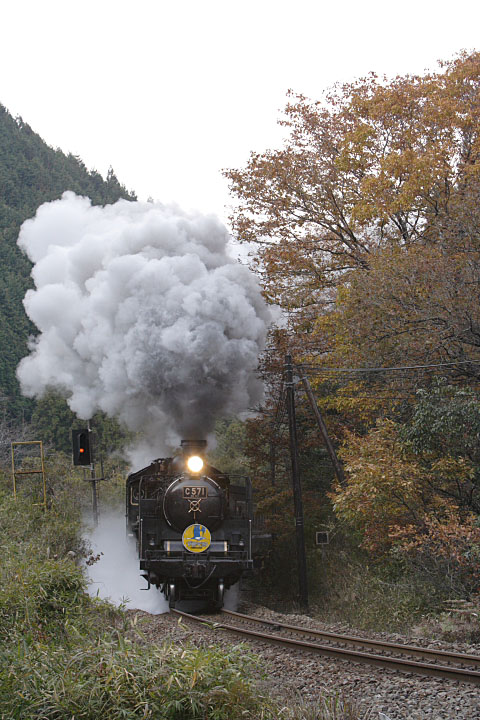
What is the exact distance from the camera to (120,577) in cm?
1664

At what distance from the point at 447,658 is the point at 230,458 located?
25155 mm

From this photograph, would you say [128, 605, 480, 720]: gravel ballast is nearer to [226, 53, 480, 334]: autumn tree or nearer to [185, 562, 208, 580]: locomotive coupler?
[185, 562, 208, 580]: locomotive coupler

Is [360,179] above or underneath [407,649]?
above

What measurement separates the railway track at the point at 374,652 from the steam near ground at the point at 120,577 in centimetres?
224

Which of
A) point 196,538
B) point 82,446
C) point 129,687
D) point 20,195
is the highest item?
point 20,195

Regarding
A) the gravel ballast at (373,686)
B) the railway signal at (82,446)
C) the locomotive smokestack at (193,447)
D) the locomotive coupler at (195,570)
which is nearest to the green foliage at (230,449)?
the railway signal at (82,446)

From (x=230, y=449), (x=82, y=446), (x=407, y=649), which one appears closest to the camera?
(x=407, y=649)

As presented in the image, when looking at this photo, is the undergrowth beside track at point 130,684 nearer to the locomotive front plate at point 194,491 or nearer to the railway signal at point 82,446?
the locomotive front plate at point 194,491

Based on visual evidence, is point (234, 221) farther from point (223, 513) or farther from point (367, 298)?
point (223, 513)

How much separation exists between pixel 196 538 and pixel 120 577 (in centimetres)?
567

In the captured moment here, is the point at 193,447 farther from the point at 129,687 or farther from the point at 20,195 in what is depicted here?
the point at 20,195

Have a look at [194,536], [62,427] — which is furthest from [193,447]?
[62,427]

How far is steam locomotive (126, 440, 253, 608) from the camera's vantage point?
1184 cm

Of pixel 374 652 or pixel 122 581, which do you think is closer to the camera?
pixel 374 652
